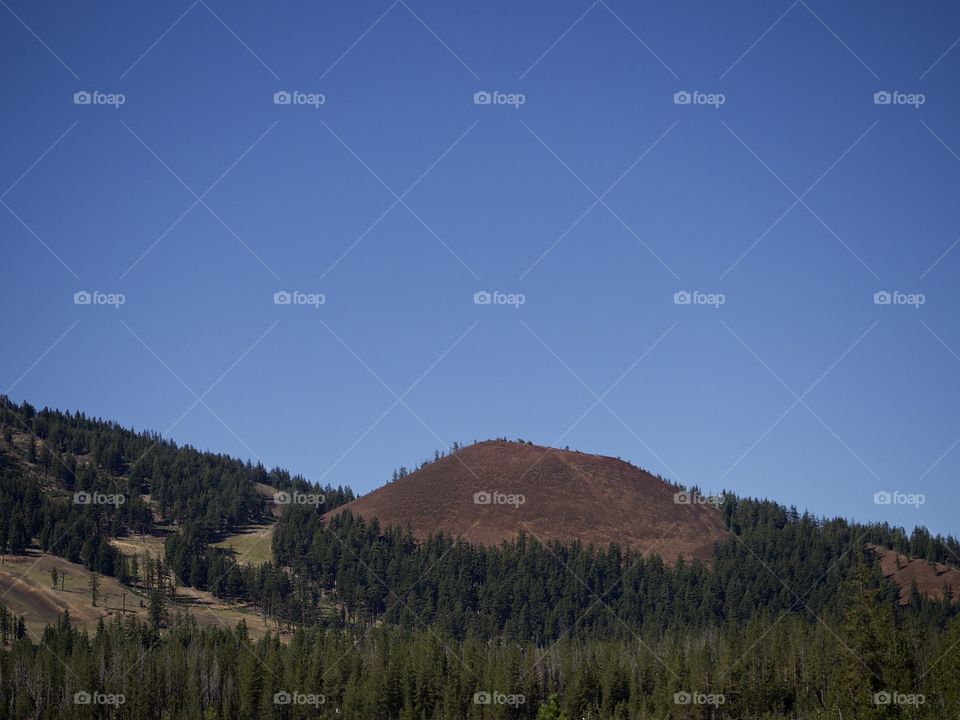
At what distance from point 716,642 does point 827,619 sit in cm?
2177

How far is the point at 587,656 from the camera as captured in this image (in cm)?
16950

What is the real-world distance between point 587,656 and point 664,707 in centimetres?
3151

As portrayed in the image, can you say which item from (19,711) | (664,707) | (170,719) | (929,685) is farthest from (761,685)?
(19,711)

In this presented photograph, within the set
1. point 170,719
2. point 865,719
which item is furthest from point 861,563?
point 170,719

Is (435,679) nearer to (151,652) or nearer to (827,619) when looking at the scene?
(151,652)

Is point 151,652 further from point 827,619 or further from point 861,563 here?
point 827,619

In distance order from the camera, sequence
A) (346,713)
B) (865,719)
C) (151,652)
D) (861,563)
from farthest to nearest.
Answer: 1. (151,652)
2. (346,713)
3. (861,563)
4. (865,719)

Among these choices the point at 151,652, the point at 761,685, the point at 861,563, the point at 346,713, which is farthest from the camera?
the point at 151,652

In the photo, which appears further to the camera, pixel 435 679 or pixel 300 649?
pixel 300 649

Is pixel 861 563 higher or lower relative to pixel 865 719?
higher

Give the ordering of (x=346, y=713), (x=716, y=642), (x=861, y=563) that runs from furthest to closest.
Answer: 1. (x=716, y=642)
2. (x=346, y=713)
3. (x=861, y=563)

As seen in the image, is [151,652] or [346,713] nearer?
[346,713]

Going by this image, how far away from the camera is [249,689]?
141 meters

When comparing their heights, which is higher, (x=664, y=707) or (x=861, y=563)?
(x=861, y=563)
